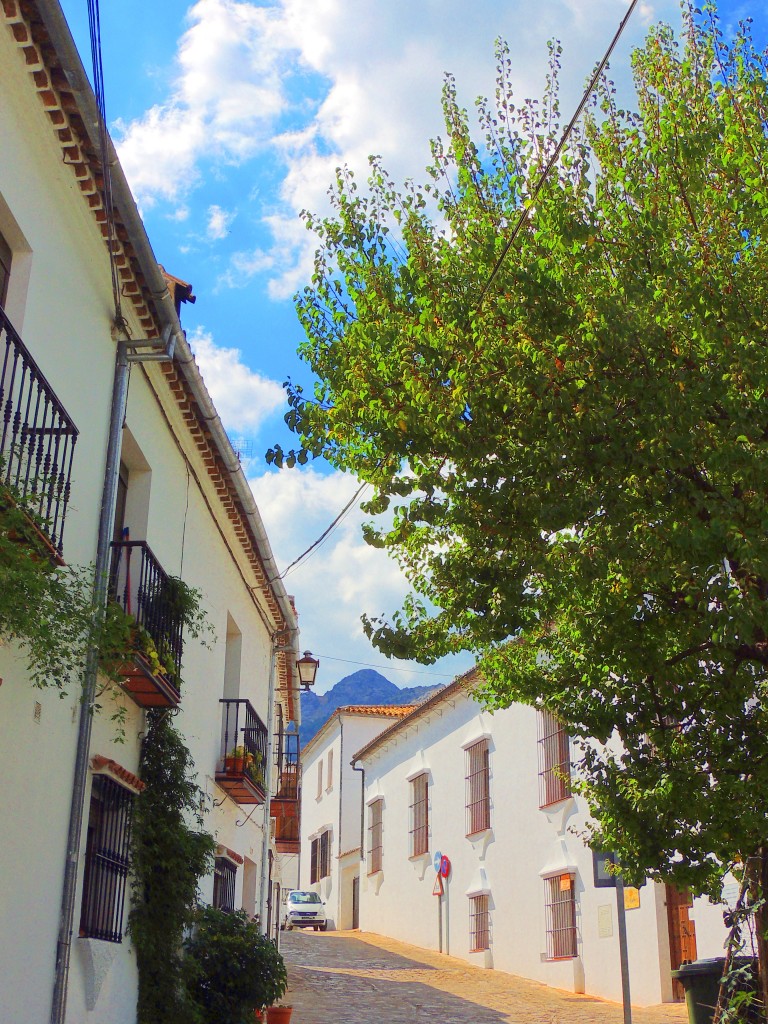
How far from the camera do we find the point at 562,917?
17.2 m

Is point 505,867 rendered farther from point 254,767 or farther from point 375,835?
point 375,835

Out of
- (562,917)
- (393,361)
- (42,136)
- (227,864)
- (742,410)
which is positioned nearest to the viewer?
(742,410)

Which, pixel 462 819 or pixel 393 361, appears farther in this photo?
pixel 462 819

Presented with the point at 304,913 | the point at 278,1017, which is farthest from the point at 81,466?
the point at 304,913

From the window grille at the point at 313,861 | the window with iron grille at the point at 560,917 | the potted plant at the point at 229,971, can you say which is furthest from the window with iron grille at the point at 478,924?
the window grille at the point at 313,861

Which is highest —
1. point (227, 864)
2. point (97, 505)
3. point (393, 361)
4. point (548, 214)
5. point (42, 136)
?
point (42, 136)

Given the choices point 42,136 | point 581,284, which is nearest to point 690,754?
point 581,284

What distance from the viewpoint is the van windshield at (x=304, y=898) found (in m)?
35.1

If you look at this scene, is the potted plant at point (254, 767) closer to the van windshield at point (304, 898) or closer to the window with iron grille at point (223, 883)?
the window with iron grille at point (223, 883)

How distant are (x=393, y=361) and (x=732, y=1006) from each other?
535 centimetres

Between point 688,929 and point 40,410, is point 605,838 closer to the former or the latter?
point 40,410

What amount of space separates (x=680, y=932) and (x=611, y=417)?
9549 millimetres

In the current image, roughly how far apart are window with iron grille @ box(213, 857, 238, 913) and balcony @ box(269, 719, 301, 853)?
15.5ft

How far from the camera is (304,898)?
3528 cm
